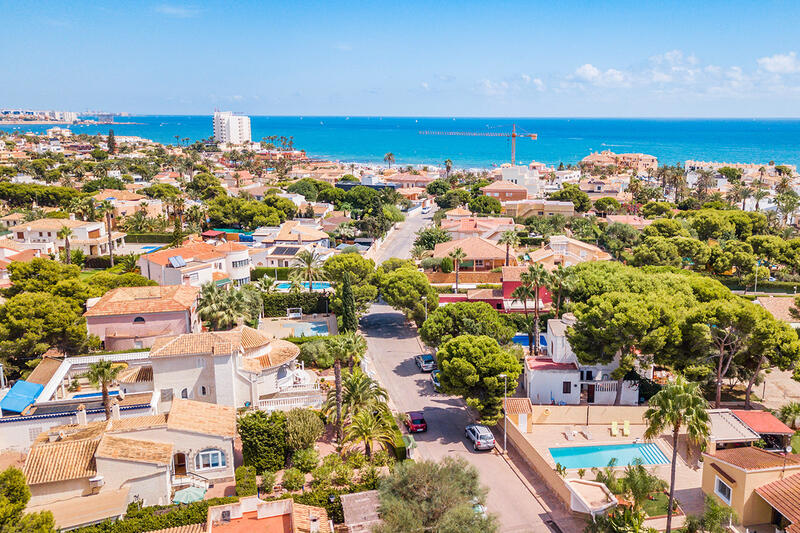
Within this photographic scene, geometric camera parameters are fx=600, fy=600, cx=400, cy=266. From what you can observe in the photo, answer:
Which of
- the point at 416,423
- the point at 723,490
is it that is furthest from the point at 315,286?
the point at 723,490

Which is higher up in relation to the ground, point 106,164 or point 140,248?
point 106,164

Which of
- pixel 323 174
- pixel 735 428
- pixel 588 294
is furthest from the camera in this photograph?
pixel 323 174

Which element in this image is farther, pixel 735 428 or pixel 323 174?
pixel 323 174

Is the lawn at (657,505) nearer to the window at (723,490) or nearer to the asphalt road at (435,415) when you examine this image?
the window at (723,490)

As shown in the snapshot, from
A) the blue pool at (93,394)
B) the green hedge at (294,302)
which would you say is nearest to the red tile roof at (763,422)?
the green hedge at (294,302)

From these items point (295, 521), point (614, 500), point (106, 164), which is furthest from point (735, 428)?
point (106, 164)

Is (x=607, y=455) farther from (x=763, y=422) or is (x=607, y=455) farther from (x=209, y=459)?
(x=209, y=459)

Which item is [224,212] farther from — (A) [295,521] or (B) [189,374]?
(A) [295,521]

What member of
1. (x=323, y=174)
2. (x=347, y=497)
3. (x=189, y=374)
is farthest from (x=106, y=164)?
(x=347, y=497)

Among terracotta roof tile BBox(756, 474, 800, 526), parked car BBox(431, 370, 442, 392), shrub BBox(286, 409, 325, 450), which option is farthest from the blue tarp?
terracotta roof tile BBox(756, 474, 800, 526)

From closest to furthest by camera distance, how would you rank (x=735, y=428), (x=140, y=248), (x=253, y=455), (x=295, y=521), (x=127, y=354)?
(x=295, y=521) → (x=253, y=455) → (x=735, y=428) → (x=127, y=354) → (x=140, y=248)
